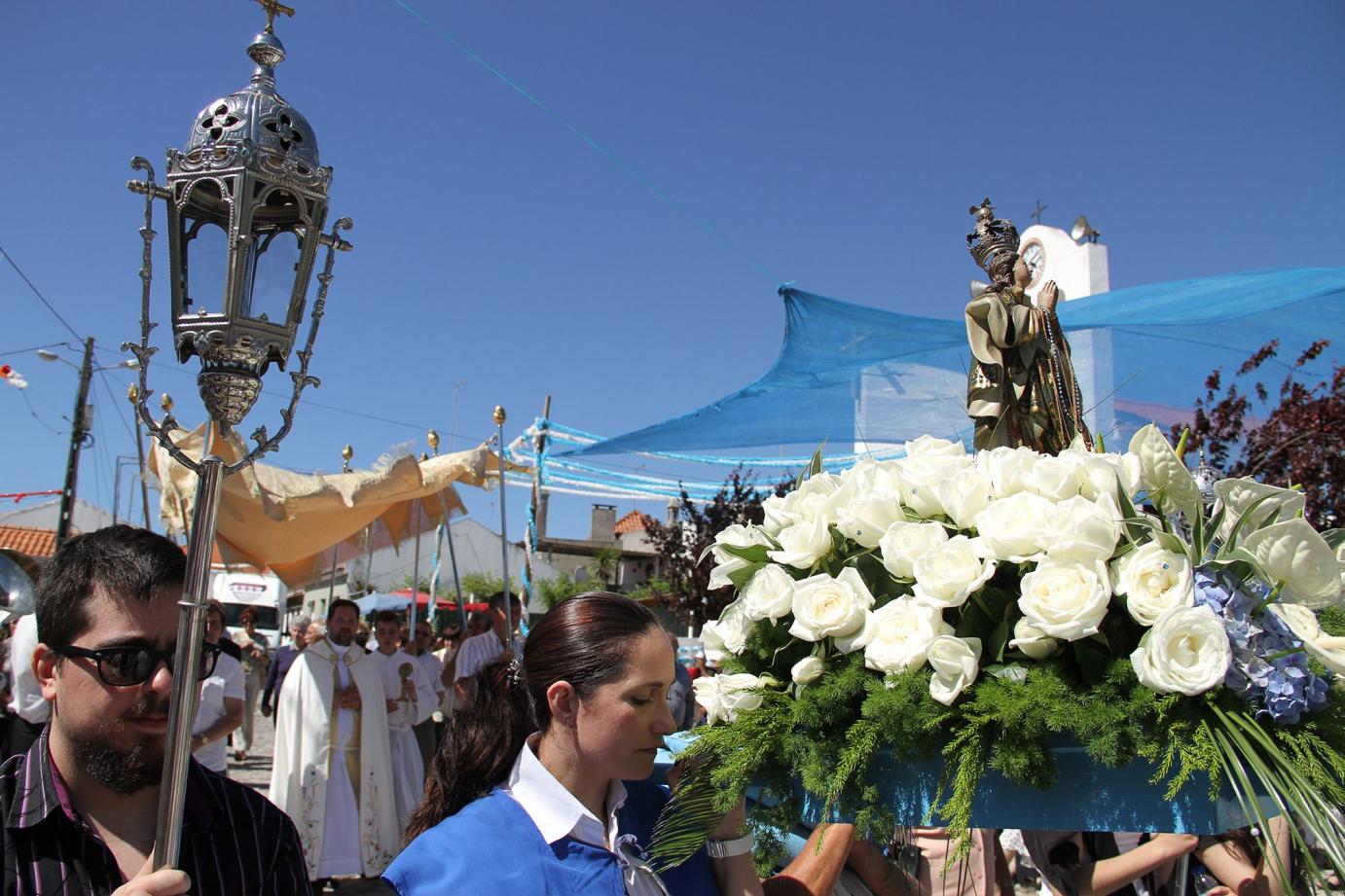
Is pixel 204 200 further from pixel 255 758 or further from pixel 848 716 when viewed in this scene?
pixel 255 758

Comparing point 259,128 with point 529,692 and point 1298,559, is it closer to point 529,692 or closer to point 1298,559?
point 529,692

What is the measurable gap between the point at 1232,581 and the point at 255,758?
13385 millimetres

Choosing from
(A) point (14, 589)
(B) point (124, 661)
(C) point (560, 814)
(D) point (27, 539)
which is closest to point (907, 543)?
(C) point (560, 814)

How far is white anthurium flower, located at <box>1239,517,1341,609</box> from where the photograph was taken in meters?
1.45

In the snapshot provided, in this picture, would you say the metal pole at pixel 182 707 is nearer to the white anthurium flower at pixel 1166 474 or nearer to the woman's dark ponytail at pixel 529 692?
the woman's dark ponytail at pixel 529 692

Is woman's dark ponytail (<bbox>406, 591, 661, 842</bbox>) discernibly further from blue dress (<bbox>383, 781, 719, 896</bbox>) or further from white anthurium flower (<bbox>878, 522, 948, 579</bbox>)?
white anthurium flower (<bbox>878, 522, 948, 579</bbox>)

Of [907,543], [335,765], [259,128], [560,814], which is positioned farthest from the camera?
[335,765]

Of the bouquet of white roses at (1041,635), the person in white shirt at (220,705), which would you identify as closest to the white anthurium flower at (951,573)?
the bouquet of white roses at (1041,635)

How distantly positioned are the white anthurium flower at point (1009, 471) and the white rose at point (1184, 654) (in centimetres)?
34

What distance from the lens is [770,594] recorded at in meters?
1.69

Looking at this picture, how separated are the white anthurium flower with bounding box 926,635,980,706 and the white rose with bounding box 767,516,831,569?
0.31m

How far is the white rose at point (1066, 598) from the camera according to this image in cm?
140

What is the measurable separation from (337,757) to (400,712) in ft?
2.66

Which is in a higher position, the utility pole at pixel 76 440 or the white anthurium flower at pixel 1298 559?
the utility pole at pixel 76 440
